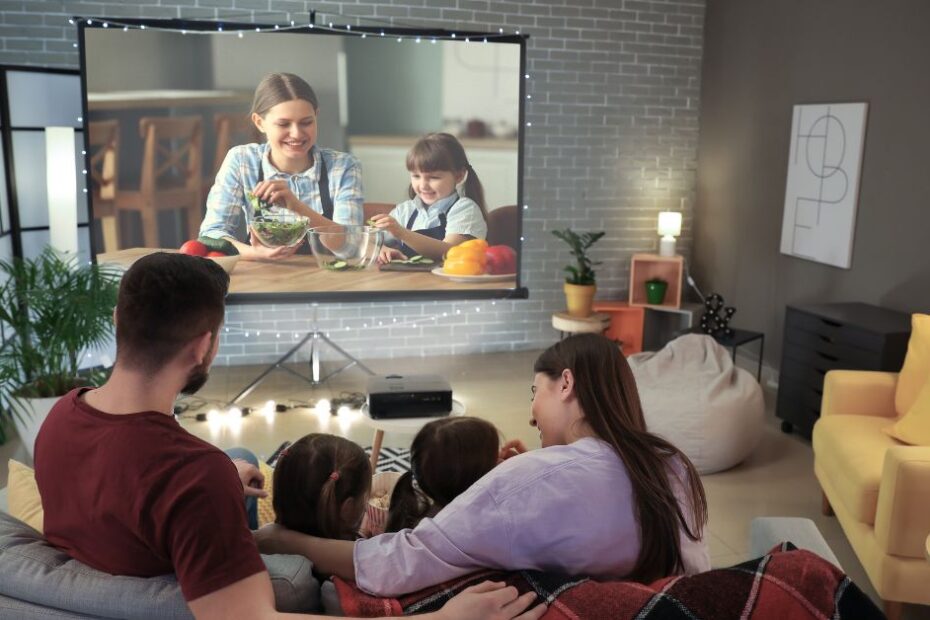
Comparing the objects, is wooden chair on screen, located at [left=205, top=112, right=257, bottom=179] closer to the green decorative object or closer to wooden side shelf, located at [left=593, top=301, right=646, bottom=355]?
wooden side shelf, located at [left=593, top=301, right=646, bottom=355]

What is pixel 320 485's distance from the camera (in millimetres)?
1734

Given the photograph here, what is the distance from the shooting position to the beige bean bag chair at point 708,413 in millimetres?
3885

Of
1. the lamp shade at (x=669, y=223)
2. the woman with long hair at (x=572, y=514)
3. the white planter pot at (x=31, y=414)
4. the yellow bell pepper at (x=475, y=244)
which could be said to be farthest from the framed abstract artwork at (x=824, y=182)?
the white planter pot at (x=31, y=414)

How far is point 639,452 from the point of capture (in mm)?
1523

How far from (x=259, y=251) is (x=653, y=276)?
2.72 meters

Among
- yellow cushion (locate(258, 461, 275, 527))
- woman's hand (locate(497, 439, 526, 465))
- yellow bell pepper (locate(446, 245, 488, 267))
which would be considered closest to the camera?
woman's hand (locate(497, 439, 526, 465))

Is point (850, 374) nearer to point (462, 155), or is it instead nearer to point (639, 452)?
point (639, 452)

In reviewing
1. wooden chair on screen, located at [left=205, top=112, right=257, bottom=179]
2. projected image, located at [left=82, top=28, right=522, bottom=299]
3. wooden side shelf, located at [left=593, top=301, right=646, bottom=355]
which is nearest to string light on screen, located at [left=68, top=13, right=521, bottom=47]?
projected image, located at [left=82, top=28, right=522, bottom=299]

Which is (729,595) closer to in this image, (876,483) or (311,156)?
(876,483)

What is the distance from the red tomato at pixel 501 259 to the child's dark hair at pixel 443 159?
27 centimetres

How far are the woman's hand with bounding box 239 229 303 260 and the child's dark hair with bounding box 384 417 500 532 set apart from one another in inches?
133

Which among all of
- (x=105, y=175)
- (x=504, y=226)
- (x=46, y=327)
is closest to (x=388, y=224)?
(x=504, y=226)

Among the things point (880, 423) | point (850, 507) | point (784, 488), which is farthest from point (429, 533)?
point (784, 488)

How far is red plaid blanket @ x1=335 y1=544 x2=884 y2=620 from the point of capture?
1.24 m
